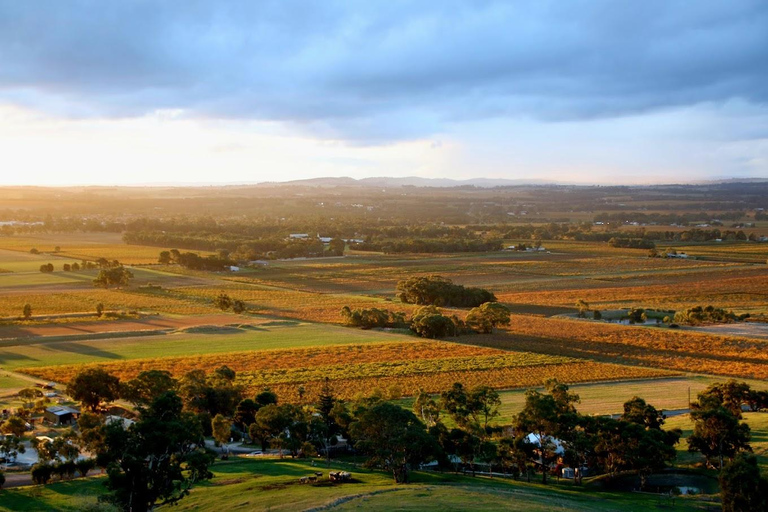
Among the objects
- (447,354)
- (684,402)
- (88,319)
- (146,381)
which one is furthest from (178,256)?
(684,402)

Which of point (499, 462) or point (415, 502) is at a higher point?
point (415, 502)

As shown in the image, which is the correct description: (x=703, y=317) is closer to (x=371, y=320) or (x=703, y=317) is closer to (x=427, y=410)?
(x=371, y=320)

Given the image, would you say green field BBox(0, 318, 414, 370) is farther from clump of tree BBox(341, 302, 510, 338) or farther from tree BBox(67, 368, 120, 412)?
tree BBox(67, 368, 120, 412)

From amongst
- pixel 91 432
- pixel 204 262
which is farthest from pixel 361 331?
pixel 204 262

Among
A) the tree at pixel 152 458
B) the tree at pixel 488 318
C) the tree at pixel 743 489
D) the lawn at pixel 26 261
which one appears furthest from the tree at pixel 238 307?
the tree at pixel 743 489

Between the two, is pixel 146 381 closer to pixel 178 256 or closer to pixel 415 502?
pixel 415 502

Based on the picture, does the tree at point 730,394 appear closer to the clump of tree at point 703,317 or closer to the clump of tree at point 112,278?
the clump of tree at point 703,317
